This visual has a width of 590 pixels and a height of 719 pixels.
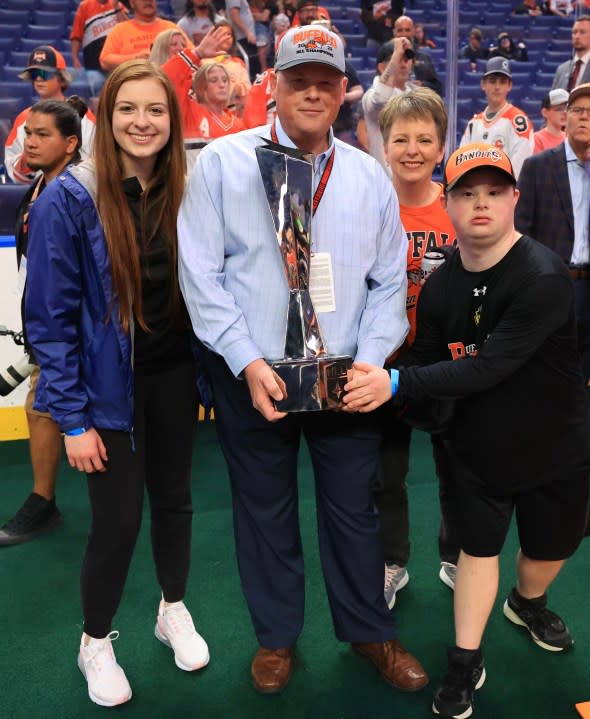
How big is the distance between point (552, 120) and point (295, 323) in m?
4.11

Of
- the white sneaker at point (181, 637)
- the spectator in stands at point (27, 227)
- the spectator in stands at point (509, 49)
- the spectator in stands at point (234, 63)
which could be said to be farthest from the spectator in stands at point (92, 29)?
the white sneaker at point (181, 637)

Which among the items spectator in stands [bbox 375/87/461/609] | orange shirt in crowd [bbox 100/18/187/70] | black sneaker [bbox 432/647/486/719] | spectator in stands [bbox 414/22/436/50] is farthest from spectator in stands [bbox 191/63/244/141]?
black sneaker [bbox 432/647/486/719]

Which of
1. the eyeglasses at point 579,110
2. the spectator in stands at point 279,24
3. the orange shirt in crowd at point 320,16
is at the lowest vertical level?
the eyeglasses at point 579,110

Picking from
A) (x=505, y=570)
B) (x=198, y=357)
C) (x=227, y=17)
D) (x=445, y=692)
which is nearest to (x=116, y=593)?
(x=198, y=357)

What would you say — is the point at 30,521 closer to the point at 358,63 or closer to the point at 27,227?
the point at 27,227

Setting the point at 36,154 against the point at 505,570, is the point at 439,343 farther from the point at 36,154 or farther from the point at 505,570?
the point at 36,154

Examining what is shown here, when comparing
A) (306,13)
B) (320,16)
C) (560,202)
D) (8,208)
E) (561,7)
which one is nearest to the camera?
(560,202)

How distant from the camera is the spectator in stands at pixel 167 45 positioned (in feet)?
13.9

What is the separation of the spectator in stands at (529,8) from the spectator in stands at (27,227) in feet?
13.1

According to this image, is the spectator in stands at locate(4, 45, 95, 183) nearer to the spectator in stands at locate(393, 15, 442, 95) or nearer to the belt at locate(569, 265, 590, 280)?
the spectator in stands at locate(393, 15, 442, 95)

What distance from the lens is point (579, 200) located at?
11.3ft

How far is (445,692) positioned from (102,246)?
1.32m

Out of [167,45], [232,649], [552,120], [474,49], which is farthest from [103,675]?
[474,49]

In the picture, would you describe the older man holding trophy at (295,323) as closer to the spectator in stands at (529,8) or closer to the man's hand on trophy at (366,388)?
the man's hand on trophy at (366,388)
